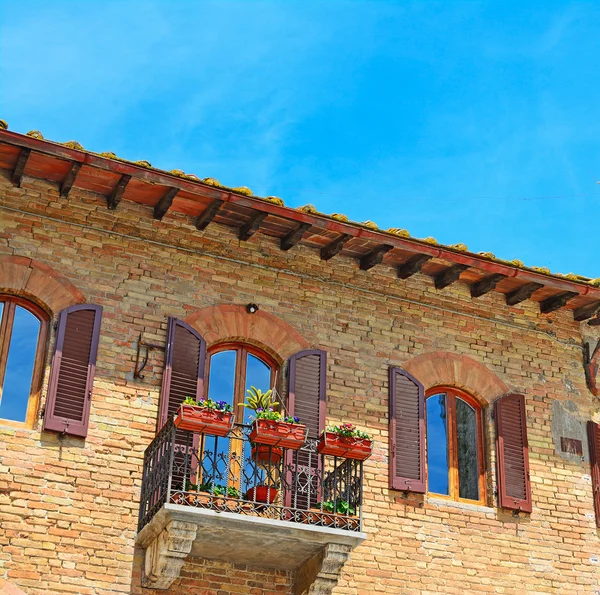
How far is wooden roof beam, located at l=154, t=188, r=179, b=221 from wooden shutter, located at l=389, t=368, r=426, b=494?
3.32 meters

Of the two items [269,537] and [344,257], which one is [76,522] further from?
[344,257]

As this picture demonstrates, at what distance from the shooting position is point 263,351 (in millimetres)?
12938

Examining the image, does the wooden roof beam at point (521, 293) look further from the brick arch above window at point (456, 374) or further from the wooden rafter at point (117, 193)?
the wooden rafter at point (117, 193)

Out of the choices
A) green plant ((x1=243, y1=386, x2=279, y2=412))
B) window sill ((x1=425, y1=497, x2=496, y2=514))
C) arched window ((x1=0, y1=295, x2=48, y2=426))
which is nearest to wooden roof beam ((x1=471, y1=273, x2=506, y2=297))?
window sill ((x1=425, y1=497, x2=496, y2=514))

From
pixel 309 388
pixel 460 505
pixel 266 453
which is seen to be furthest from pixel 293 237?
pixel 460 505

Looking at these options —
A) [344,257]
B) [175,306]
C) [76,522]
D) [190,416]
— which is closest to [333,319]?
[344,257]

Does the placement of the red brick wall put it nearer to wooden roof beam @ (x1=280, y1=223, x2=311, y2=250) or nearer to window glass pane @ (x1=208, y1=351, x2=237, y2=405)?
wooden roof beam @ (x1=280, y1=223, x2=311, y2=250)

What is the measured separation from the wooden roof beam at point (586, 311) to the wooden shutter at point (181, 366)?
5.33 m

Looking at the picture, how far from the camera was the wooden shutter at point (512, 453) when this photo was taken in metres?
13.1

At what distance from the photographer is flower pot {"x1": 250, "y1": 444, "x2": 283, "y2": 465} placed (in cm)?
1135

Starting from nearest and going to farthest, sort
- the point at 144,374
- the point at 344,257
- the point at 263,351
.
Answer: the point at 144,374
the point at 263,351
the point at 344,257

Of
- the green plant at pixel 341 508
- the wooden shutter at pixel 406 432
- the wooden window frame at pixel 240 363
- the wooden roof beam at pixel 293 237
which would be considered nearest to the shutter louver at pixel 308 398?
the wooden window frame at pixel 240 363

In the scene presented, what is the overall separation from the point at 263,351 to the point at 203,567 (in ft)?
8.82

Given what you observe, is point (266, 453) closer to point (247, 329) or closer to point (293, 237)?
point (247, 329)
